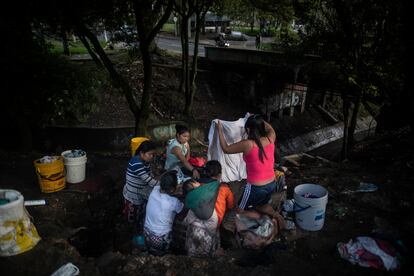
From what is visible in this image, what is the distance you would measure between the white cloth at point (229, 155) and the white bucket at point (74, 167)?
2.52 metres

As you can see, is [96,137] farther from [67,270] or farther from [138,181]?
[67,270]

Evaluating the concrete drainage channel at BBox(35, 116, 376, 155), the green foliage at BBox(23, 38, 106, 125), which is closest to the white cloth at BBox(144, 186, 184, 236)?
the concrete drainage channel at BBox(35, 116, 376, 155)

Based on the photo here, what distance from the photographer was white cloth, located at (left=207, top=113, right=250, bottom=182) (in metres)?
6.13

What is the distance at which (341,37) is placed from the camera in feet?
29.7

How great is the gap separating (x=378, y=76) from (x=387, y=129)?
5.34 ft

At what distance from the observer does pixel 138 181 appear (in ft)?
17.2

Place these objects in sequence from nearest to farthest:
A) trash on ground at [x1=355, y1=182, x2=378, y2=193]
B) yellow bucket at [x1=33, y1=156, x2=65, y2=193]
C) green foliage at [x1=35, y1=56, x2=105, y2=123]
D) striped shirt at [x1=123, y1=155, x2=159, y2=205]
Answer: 1. striped shirt at [x1=123, y1=155, x2=159, y2=205]
2. trash on ground at [x1=355, y1=182, x2=378, y2=193]
3. yellow bucket at [x1=33, y1=156, x2=65, y2=193]
4. green foliage at [x1=35, y1=56, x2=105, y2=123]

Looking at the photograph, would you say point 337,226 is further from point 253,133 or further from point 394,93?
point 394,93

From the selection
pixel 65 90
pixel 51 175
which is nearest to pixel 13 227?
pixel 51 175

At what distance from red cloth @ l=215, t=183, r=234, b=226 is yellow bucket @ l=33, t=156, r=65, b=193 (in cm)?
327

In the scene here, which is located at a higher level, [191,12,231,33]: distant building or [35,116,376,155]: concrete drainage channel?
[191,12,231,33]: distant building

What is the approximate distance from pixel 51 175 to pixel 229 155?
3.27m

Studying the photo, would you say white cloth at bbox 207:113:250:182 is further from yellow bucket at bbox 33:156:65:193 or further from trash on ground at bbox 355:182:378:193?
yellow bucket at bbox 33:156:65:193

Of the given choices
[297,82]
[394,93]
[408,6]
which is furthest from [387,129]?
[297,82]
